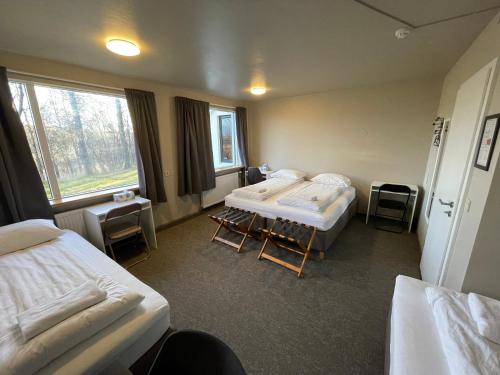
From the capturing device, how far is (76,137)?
2.63 m

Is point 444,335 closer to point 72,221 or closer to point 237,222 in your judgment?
point 237,222

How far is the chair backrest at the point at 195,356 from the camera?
29.1 inches

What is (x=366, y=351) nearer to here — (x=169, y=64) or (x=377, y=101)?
(x=169, y=64)

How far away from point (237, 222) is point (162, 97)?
2.35 m

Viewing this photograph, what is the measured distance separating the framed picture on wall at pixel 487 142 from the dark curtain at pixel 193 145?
3492mm

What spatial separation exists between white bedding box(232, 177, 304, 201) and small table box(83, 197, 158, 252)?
1350 mm

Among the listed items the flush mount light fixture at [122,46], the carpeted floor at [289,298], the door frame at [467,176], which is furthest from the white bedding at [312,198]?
the flush mount light fixture at [122,46]

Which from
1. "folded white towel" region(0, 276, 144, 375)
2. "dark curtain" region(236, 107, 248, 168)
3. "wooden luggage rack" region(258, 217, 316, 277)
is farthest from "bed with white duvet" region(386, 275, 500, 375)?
"dark curtain" region(236, 107, 248, 168)

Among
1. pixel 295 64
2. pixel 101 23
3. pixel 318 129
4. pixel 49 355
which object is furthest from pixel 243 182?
pixel 49 355

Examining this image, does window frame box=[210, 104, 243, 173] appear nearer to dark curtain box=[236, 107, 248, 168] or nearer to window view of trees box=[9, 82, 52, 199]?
dark curtain box=[236, 107, 248, 168]

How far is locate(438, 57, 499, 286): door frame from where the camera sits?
1.35 metres

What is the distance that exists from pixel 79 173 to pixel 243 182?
330 cm

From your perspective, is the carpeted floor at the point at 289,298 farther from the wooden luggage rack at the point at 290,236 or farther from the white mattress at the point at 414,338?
the white mattress at the point at 414,338

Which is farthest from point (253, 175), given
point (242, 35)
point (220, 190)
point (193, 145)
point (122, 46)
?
point (122, 46)
